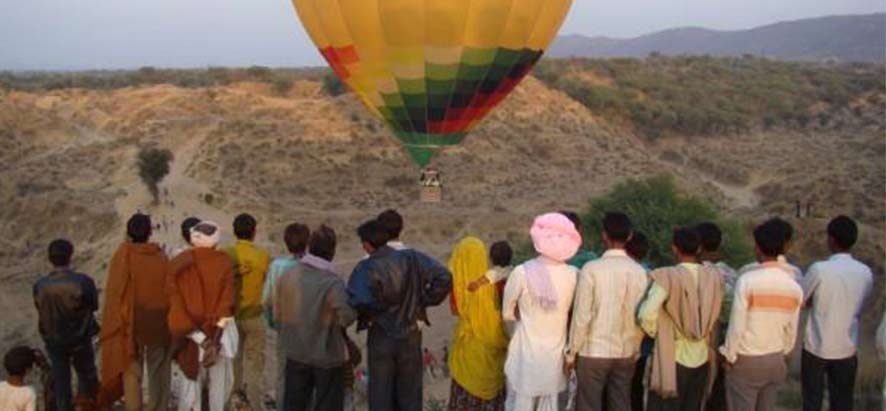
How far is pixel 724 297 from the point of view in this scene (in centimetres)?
451

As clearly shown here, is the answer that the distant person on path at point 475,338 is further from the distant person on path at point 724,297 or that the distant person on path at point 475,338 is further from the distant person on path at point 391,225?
the distant person on path at point 724,297

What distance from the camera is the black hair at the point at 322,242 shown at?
450cm

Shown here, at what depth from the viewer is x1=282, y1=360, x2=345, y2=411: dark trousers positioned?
15.1ft

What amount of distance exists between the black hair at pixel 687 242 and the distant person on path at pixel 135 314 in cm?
251

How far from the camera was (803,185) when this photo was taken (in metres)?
27.9

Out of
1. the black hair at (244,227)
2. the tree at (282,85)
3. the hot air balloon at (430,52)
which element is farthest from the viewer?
the tree at (282,85)

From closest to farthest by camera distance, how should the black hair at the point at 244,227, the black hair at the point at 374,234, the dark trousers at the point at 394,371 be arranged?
1. the black hair at the point at 374,234
2. the dark trousers at the point at 394,371
3. the black hair at the point at 244,227

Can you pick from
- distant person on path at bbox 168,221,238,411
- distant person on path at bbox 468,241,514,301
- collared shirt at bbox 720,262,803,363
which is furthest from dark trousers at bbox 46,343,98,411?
collared shirt at bbox 720,262,803,363

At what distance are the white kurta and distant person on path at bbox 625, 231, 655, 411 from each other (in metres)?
0.39

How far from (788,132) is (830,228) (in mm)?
41171

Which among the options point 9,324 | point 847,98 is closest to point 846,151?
point 847,98

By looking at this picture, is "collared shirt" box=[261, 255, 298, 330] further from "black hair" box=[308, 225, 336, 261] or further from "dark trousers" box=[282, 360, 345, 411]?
"dark trousers" box=[282, 360, 345, 411]

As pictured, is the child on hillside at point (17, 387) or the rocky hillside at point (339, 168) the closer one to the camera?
the child on hillside at point (17, 387)

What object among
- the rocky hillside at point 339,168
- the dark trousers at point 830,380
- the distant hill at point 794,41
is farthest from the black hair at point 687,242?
the distant hill at point 794,41
